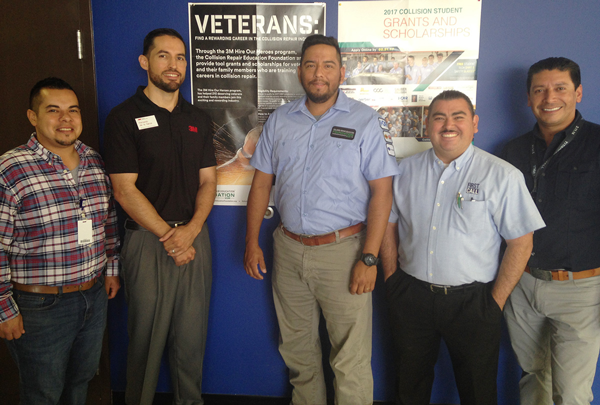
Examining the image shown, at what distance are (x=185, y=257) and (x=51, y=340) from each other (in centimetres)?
67

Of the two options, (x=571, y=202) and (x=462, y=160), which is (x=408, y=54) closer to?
(x=462, y=160)

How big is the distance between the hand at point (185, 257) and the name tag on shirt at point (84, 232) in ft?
1.33

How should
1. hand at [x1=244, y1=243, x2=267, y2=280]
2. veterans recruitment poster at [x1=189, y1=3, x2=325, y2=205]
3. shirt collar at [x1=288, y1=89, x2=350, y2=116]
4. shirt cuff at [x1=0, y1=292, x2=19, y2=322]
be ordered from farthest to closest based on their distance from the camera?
veterans recruitment poster at [x1=189, y1=3, x2=325, y2=205], hand at [x1=244, y1=243, x2=267, y2=280], shirt collar at [x1=288, y1=89, x2=350, y2=116], shirt cuff at [x1=0, y1=292, x2=19, y2=322]

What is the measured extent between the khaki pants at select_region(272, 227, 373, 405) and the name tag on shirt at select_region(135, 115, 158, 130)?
89 centimetres

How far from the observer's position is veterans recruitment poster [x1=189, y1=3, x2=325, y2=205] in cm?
216

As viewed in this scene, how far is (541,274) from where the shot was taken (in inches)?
71.9

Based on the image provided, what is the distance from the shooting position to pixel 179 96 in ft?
6.69

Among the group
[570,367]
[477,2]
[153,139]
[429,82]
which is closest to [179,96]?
[153,139]

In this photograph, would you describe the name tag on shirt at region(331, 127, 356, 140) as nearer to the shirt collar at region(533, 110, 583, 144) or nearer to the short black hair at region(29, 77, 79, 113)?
the shirt collar at region(533, 110, 583, 144)

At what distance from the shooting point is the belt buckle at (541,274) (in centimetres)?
181

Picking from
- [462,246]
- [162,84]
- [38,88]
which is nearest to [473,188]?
[462,246]

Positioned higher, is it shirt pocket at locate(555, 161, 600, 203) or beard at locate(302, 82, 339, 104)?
beard at locate(302, 82, 339, 104)

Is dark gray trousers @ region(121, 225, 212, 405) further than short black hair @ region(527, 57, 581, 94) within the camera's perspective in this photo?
Yes

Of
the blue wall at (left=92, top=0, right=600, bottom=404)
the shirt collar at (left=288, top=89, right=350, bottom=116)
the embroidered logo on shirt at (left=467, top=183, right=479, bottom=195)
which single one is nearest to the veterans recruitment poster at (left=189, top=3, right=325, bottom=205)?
the blue wall at (left=92, top=0, right=600, bottom=404)
